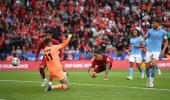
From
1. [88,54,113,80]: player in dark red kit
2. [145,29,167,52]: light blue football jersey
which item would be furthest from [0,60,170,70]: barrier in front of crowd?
[145,29,167,52]: light blue football jersey

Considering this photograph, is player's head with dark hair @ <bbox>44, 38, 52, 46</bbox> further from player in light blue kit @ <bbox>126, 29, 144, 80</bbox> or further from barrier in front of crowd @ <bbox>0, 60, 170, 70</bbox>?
barrier in front of crowd @ <bbox>0, 60, 170, 70</bbox>

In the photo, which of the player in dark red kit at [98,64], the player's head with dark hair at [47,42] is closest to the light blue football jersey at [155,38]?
the player's head with dark hair at [47,42]

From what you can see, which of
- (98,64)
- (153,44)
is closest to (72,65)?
(98,64)

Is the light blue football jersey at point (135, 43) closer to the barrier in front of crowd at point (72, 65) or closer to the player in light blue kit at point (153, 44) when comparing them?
the player in light blue kit at point (153, 44)

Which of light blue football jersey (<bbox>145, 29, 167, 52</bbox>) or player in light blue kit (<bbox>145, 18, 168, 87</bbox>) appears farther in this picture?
light blue football jersey (<bbox>145, 29, 167, 52</bbox>)

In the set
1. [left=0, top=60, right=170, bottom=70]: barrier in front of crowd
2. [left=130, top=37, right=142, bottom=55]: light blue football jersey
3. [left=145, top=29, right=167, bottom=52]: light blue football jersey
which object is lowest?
[left=0, top=60, right=170, bottom=70]: barrier in front of crowd

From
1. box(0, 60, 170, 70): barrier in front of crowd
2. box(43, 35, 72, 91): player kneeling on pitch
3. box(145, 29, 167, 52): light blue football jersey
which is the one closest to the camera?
box(43, 35, 72, 91): player kneeling on pitch

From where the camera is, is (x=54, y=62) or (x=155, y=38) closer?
(x=54, y=62)

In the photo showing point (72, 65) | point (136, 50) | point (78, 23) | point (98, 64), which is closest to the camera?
point (98, 64)

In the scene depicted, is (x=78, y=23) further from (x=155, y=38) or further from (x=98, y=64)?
(x=155, y=38)

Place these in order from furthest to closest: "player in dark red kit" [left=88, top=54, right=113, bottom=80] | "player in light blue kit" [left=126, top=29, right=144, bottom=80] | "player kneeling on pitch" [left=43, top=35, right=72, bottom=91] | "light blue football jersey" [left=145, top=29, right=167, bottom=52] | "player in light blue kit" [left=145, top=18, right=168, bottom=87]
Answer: "player in light blue kit" [left=126, top=29, right=144, bottom=80]
"player in dark red kit" [left=88, top=54, right=113, bottom=80]
"light blue football jersey" [left=145, top=29, right=167, bottom=52]
"player in light blue kit" [left=145, top=18, right=168, bottom=87]
"player kneeling on pitch" [left=43, top=35, right=72, bottom=91]

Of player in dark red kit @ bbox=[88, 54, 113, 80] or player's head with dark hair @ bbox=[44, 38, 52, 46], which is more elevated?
player's head with dark hair @ bbox=[44, 38, 52, 46]

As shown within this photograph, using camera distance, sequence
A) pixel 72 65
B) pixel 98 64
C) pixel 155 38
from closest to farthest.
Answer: pixel 155 38
pixel 98 64
pixel 72 65

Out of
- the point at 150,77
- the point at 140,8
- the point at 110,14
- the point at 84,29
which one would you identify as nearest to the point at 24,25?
the point at 84,29
